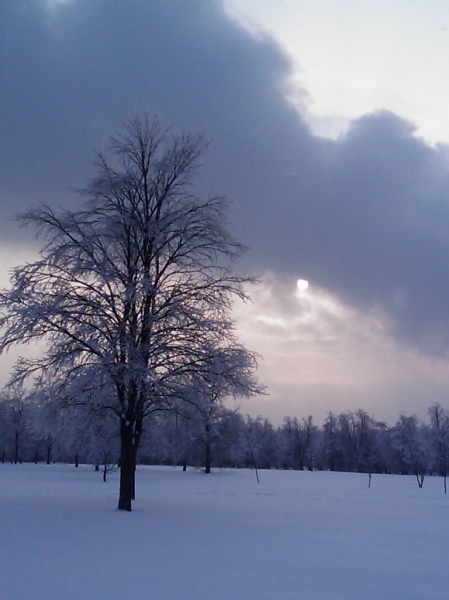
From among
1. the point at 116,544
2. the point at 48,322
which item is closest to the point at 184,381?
the point at 48,322

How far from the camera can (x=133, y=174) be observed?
17.3 m

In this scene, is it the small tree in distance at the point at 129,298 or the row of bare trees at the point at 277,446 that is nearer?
the small tree in distance at the point at 129,298

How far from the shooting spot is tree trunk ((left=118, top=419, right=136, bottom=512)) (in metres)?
15.6

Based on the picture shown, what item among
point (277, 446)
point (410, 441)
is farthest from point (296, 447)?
point (410, 441)

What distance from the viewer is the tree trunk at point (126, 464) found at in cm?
1557

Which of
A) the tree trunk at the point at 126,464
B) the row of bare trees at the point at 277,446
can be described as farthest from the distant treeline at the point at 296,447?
the tree trunk at the point at 126,464

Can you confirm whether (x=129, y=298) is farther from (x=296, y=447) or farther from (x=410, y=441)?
(x=296, y=447)

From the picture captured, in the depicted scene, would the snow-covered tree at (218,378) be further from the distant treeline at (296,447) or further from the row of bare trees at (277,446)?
the distant treeline at (296,447)

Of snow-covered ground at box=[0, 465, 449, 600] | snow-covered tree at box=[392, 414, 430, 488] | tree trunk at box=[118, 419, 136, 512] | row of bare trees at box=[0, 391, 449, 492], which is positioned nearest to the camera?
snow-covered ground at box=[0, 465, 449, 600]

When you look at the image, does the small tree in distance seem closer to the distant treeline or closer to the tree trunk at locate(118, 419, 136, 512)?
the tree trunk at locate(118, 419, 136, 512)

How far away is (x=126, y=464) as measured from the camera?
52.4ft

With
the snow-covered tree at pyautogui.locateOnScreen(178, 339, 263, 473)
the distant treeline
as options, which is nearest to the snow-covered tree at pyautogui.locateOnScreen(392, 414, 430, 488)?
the distant treeline

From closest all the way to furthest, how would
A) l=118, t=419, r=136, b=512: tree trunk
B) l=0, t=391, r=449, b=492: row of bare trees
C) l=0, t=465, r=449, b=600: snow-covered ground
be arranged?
l=0, t=465, r=449, b=600: snow-covered ground < l=118, t=419, r=136, b=512: tree trunk < l=0, t=391, r=449, b=492: row of bare trees

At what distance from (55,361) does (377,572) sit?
1036 centimetres
